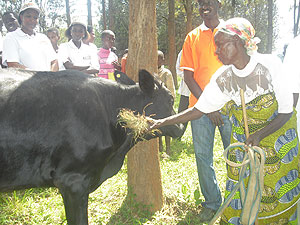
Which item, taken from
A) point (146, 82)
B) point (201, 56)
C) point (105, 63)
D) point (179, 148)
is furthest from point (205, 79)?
point (105, 63)

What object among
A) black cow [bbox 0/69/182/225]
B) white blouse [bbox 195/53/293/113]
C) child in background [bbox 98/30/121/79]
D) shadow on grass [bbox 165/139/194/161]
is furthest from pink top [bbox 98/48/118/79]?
white blouse [bbox 195/53/293/113]

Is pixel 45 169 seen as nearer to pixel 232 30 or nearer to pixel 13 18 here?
pixel 232 30

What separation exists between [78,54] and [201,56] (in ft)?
9.13

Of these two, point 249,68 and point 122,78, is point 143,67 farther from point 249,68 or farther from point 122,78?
point 249,68

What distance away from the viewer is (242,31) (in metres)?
2.62

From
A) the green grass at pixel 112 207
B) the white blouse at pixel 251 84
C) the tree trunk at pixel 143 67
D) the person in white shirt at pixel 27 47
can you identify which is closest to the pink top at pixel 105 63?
the person in white shirt at pixel 27 47

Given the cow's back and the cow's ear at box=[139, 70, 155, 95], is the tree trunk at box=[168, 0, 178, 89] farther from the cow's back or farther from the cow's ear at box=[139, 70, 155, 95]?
the cow's back

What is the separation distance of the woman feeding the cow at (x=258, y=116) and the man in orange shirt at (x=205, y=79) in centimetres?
67

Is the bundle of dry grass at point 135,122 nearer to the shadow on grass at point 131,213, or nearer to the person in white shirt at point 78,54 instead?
the shadow on grass at point 131,213

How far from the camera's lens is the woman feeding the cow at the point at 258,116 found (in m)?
2.63

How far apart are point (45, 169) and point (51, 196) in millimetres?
1782

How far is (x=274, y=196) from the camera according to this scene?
283 centimetres

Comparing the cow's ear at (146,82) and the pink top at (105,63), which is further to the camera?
the pink top at (105,63)

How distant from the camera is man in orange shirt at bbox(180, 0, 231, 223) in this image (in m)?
3.66
